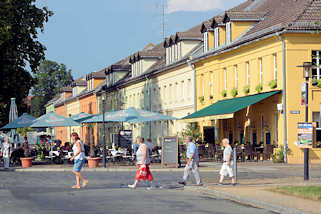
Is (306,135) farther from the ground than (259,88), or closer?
closer

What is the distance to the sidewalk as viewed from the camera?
16458 mm

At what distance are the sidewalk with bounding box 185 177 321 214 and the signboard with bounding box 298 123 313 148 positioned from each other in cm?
121

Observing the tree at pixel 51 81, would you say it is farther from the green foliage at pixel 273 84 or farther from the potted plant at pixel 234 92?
the green foliage at pixel 273 84

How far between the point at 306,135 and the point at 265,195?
572 centimetres

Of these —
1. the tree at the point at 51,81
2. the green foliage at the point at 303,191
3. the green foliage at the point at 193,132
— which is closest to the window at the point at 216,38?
the green foliage at the point at 193,132

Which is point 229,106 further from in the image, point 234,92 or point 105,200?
point 105,200

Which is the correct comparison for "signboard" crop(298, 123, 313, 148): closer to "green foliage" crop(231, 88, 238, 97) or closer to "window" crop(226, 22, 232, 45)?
"green foliage" crop(231, 88, 238, 97)

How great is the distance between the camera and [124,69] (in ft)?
275

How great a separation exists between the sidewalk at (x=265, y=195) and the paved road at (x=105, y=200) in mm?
418

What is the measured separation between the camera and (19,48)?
46.6m

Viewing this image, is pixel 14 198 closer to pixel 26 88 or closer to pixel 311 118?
pixel 311 118

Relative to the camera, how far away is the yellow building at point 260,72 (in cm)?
3950

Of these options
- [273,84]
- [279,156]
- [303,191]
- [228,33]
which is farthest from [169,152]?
[303,191]

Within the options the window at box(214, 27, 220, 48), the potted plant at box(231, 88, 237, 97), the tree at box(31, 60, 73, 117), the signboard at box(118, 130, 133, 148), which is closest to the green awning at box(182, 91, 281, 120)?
the potted plant at box(231, 88, 237, 97)
